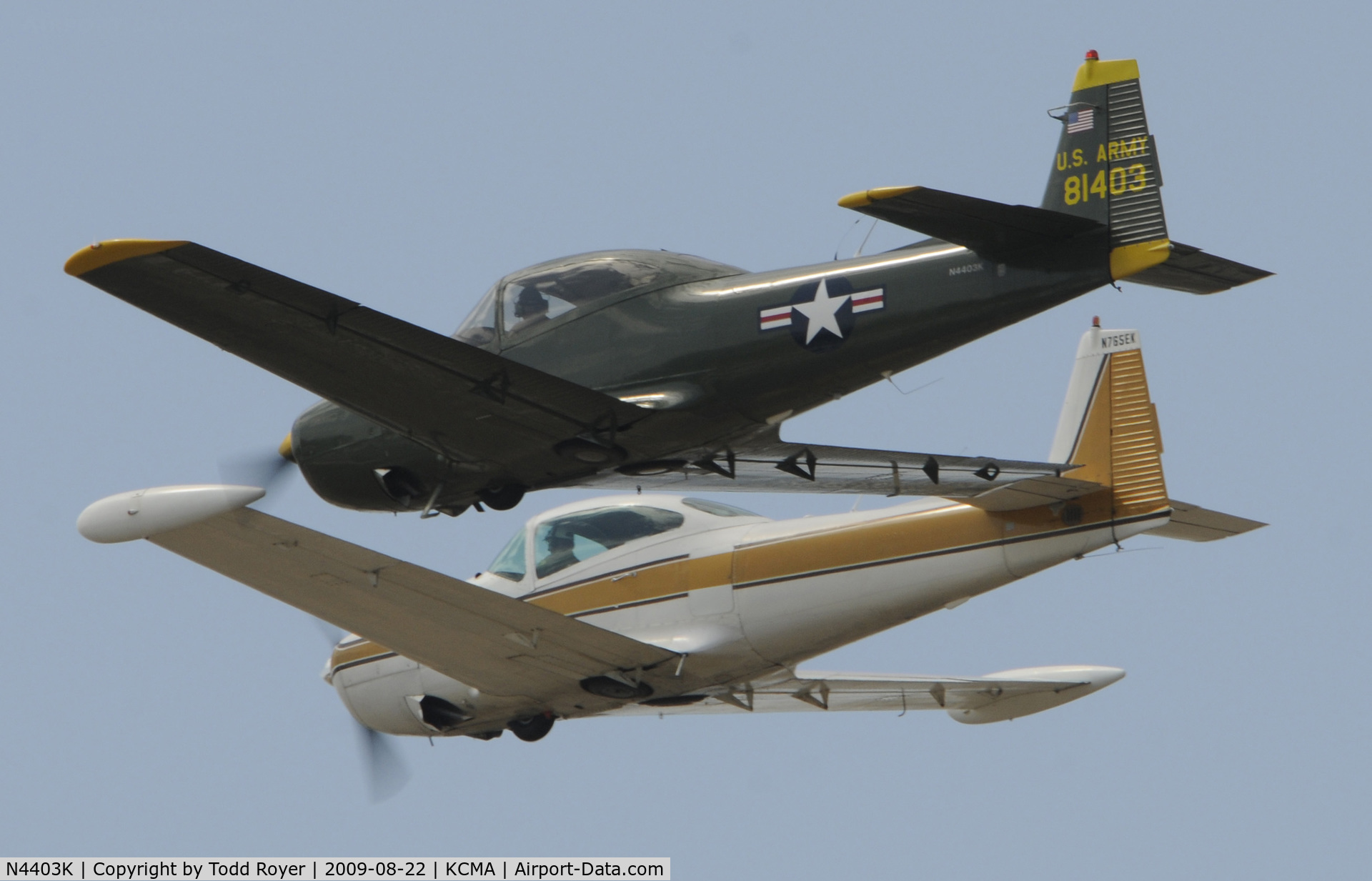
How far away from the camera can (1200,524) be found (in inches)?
666

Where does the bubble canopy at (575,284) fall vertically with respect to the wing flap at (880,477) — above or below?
above

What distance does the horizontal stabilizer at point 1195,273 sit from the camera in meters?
12.3

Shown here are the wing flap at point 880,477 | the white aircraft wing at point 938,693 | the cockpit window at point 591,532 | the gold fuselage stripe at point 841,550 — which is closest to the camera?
the wing flap at point 880,477

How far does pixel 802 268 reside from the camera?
13664 millimetres

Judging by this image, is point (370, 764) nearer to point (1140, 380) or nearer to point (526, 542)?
point (526, 542)

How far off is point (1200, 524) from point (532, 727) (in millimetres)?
7105

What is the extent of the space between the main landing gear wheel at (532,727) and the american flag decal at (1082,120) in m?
8.96

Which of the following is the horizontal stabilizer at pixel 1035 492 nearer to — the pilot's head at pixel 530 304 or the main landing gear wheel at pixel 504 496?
the main landing gear wheel at pixel 504 496

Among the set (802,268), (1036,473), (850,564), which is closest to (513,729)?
(850,564)

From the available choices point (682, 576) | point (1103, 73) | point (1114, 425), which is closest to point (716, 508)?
point (682, 576)

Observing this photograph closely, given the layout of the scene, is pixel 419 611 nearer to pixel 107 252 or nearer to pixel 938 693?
pixel 107 252

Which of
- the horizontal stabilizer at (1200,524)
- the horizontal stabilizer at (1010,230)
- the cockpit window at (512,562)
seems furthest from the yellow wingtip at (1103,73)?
the cockpit window at (512,562)

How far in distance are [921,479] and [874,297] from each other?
3.64m

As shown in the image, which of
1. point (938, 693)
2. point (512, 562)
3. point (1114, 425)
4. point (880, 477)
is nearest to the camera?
point (880, 477)
